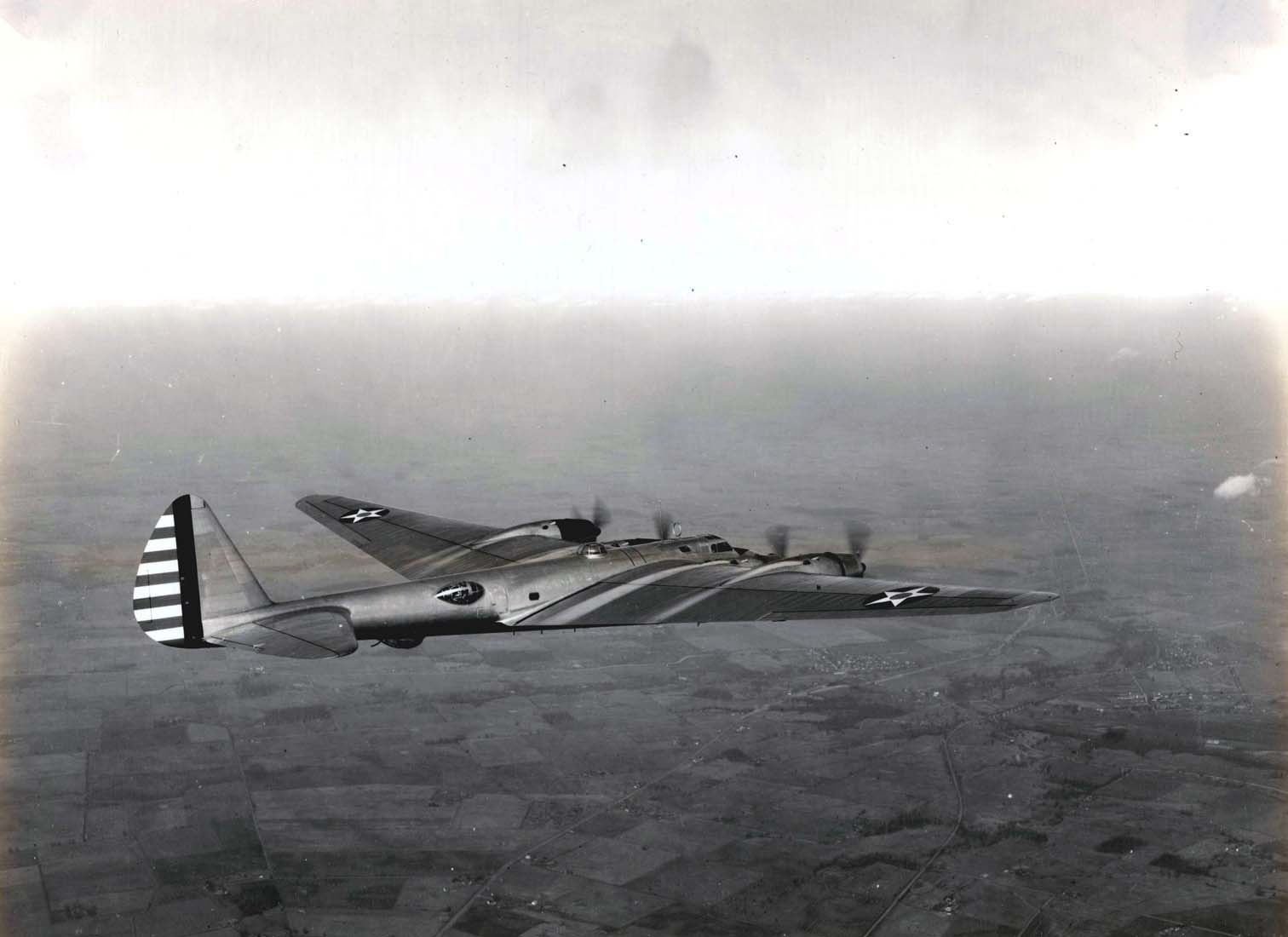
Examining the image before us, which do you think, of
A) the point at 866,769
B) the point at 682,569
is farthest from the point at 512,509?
the point at 682,569

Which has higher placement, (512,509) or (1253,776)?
(512,509)

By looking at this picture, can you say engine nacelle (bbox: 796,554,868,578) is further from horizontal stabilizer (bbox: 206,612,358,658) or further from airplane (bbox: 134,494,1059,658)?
horizontal stabilizer (bbox: 206,612,358,658)

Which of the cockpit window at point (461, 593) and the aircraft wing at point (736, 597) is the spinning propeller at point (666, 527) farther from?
the cockpit window at point (461, 593)

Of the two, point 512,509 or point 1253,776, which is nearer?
point 1253,776

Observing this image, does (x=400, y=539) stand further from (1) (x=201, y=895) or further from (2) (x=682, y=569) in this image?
(1) (x=201, y=895)

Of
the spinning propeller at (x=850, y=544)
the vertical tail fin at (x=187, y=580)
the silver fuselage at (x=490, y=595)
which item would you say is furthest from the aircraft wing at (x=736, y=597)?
the vertical tail fin at (x=187, y=580)

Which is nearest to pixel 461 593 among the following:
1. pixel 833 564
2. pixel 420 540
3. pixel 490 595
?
pixel 490 595

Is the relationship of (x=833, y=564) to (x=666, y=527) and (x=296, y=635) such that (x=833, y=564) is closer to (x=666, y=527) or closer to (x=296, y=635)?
(x=666, y=527)
